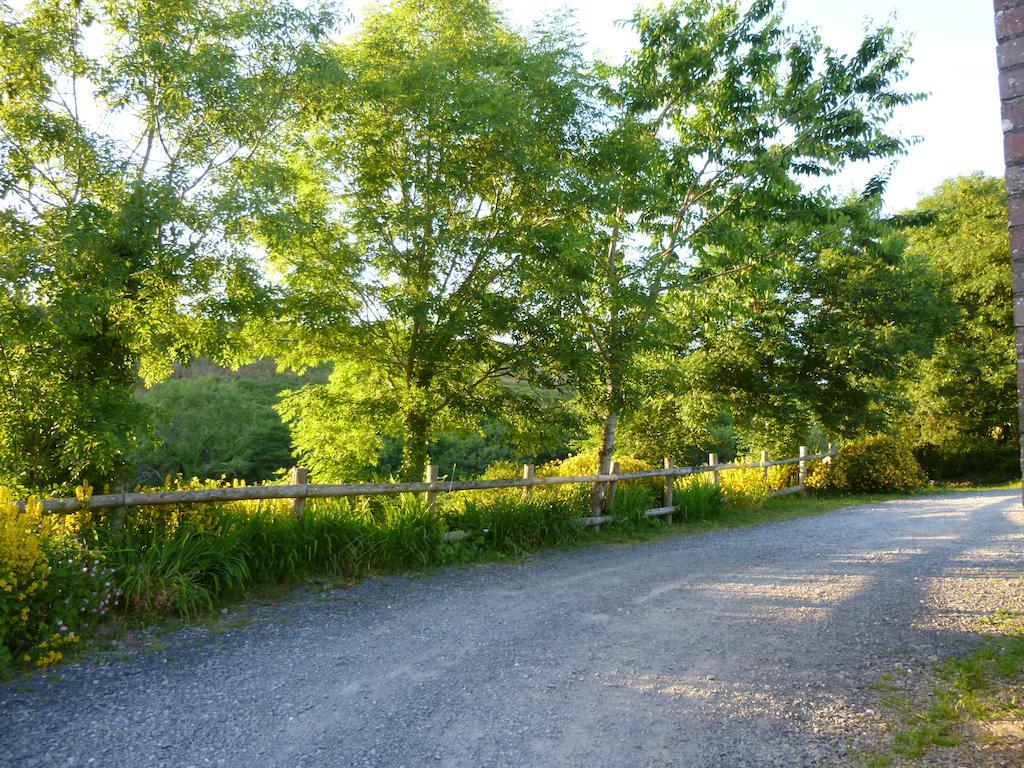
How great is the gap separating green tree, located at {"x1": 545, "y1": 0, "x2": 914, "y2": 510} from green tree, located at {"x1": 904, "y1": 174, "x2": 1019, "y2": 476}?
47.4 feet

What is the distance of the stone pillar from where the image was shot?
284 centimetres

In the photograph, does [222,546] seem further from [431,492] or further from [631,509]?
[631,509]

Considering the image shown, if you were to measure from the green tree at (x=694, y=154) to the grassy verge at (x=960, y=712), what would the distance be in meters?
5.50

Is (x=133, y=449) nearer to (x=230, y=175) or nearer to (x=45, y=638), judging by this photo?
(x=45, y=638)

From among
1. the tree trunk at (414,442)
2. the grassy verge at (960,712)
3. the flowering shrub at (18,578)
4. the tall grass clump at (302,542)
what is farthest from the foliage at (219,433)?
the grassy verge at (960,712)

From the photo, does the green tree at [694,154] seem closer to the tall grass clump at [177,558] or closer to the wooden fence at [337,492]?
the wooden fence at [337,492]

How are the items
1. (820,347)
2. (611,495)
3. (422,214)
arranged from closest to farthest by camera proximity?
(422,214) < (611,495) < (820,347)

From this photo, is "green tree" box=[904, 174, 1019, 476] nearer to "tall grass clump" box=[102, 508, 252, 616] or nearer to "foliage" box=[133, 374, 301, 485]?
"tall grass clump" box=[102, 508, 252, 616]

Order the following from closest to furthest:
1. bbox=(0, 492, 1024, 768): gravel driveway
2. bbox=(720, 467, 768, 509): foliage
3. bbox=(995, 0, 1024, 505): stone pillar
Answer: bbox=(995, 0, 1024, 505): stone pillar < bbox=(0, 492, 1024, 768): gravel driveway < bbox=(720, 467, 768, 509): foliage

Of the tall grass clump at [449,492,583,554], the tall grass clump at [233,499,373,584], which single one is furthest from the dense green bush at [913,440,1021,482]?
the tall grass clump at [233,499,373,584]

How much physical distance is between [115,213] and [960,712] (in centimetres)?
716

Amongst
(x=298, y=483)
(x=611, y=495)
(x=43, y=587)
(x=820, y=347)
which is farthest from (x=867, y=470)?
(x=43, y=587)

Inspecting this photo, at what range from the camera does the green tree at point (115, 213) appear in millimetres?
6012

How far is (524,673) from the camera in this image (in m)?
4.92
